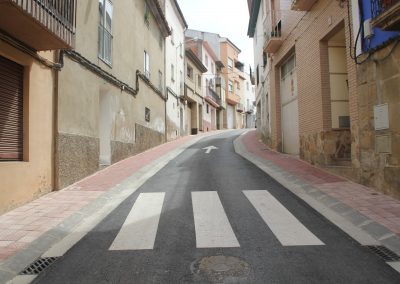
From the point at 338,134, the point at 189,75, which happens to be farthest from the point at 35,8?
the point at 189,75

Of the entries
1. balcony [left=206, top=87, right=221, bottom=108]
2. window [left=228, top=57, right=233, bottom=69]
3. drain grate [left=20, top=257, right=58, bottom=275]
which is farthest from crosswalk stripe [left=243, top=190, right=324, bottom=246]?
window [left=228, top=57, right=233, bottom=69]

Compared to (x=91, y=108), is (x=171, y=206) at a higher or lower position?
lower

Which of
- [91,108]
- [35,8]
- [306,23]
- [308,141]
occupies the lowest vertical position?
[308,141]

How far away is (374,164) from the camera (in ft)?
26.7

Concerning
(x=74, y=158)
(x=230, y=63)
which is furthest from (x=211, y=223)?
(x=230, y=63)

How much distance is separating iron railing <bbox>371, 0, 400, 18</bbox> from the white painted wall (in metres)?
15.9

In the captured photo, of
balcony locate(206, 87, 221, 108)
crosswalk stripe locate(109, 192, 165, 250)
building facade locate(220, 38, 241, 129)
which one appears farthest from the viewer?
building facade locate(220, 38, 241, 129)

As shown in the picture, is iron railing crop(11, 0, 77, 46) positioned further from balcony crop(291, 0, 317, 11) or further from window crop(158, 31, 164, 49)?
window crop(158, 31, 164, 49)

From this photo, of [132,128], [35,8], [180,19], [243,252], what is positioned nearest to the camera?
[243,252]

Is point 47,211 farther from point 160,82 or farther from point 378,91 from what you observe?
point 160,82

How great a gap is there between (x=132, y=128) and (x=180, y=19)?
16.0 meters

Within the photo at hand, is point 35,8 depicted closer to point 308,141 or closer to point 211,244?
point 211,244

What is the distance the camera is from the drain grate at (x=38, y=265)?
14.0ft

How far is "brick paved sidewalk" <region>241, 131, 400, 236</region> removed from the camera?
6090mm
